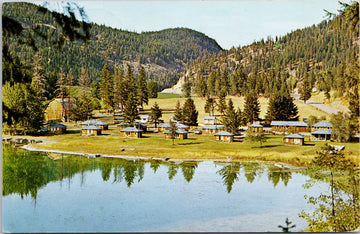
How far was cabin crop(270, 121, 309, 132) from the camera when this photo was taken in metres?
47.2

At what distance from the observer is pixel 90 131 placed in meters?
38.2

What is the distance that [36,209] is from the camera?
55.9ft

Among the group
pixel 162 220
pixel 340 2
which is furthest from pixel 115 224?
pixel 340 2

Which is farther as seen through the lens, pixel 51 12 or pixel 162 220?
pixel 162 220

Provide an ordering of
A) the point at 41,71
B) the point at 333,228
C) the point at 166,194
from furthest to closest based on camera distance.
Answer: the point at 41,71 < the point at 166,194 < the point at 333,228

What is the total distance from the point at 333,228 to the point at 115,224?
9344 millimetres

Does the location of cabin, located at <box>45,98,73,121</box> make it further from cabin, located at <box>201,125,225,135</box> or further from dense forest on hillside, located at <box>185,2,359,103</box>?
dense forest on hillside, located at <box>185,2,359,103</box>

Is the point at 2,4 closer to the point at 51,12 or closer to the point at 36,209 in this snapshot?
the point at 51,12

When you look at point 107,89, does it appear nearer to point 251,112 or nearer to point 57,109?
point 57,109

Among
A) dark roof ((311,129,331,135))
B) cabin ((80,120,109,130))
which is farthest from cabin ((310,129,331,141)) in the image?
cabin ((80,120,109,130))

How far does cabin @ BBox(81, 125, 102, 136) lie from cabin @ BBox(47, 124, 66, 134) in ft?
8.11

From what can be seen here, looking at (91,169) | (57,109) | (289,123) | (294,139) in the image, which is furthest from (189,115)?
(91,169)

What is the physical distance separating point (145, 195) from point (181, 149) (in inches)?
610

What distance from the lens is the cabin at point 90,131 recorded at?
3795cm
